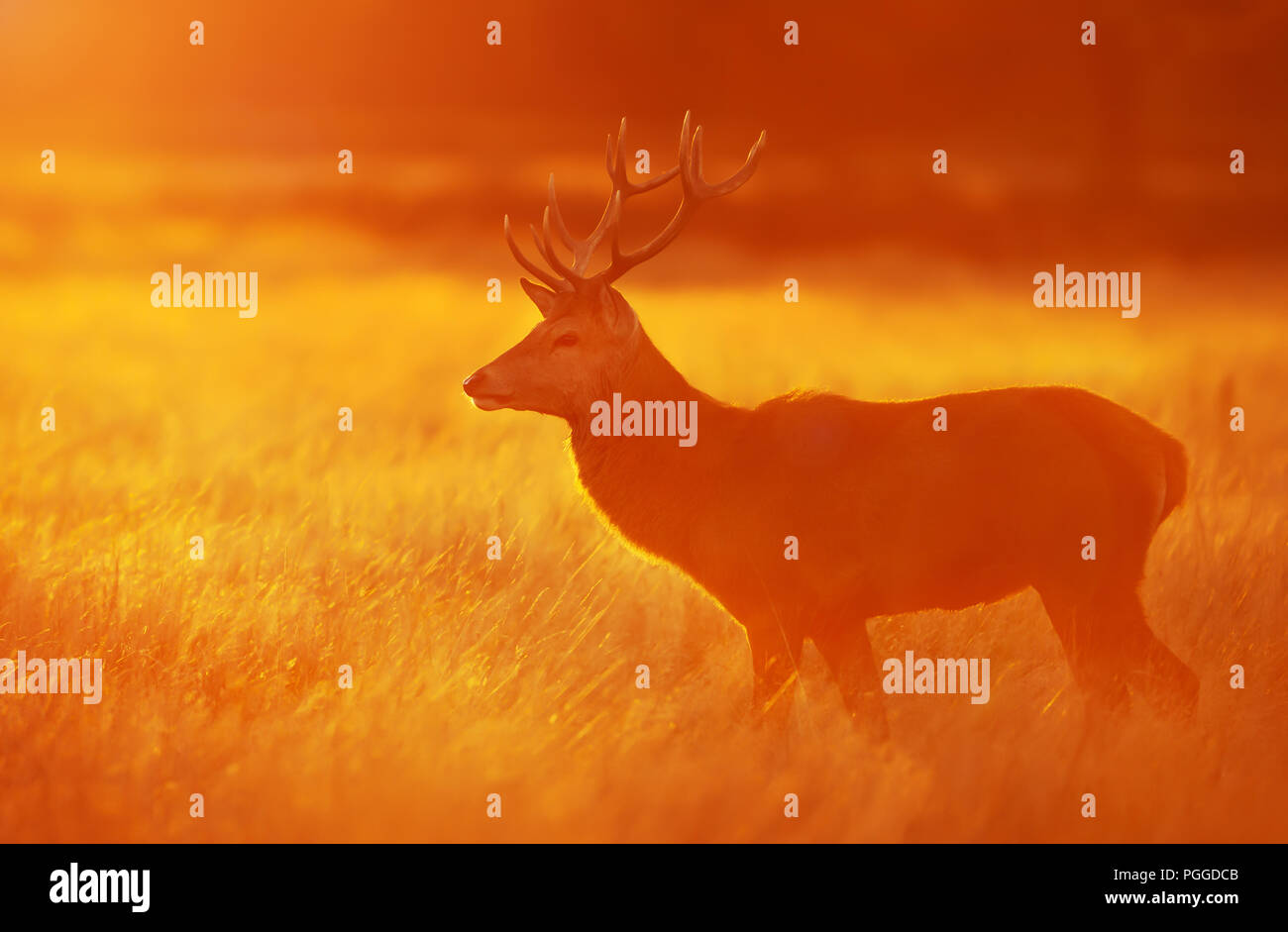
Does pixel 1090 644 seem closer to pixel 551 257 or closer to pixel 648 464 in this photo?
pixel 648 464

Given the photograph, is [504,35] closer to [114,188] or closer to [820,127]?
[820,127]

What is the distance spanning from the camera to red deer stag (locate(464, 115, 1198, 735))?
649 cm

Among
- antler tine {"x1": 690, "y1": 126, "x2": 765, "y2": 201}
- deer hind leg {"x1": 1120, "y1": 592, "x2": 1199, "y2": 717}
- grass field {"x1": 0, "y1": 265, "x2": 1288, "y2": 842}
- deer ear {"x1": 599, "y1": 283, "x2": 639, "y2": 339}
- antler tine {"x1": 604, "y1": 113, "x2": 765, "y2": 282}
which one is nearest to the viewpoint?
grass field {"x1": 0, "y1": 265, "x2": 1288, "y2": 842}

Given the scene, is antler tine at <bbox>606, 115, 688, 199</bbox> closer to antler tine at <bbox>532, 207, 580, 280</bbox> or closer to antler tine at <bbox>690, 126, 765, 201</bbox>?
antler tine at <bbox>690, 126, 765, 201</bbox>

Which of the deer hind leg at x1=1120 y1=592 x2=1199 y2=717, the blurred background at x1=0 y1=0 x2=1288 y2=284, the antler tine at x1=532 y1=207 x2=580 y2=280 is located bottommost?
the deer hind leg at x1=1120 y1=592 x2=1199 y2=717

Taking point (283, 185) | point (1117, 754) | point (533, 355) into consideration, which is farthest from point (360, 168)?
point (1117, 754)

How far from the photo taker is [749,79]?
1141 inches

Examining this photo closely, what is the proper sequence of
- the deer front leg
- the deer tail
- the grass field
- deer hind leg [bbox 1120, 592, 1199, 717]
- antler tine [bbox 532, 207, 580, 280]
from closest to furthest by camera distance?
the grass field, the deer front leg, deer hind leg [bbox 1120, 592, 1199, 717], the deer tail, antler tine [bbox 532, 207, 580, 280]

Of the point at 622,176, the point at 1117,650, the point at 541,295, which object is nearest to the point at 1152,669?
the point at 1117,650

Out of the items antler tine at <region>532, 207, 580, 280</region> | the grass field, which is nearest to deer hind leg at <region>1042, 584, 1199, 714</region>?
the grass field

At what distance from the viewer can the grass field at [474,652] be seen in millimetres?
5582

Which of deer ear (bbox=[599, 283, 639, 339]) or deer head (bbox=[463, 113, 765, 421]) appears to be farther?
deer ear (bbox=[599, 283, 639, 339])

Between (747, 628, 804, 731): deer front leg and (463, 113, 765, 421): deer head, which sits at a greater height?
(463, 113, 765, 421): deer head

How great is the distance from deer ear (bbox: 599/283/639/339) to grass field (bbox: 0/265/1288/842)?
1.71 m
